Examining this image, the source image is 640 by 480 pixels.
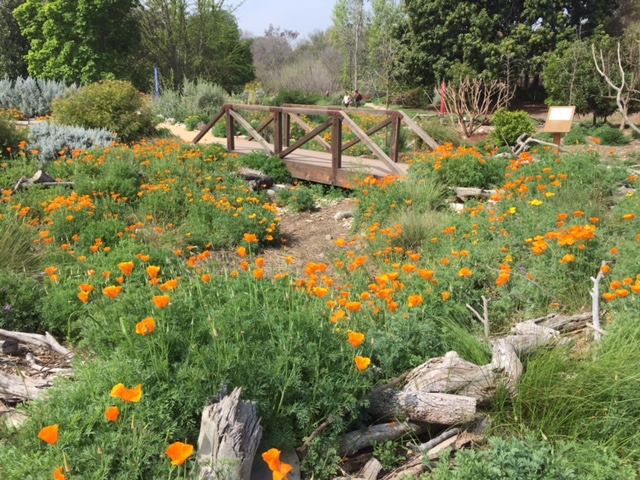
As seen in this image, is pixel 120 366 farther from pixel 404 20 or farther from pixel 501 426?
pixel 404 20

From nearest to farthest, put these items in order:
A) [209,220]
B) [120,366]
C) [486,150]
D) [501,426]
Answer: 1. [120,366]
2. [501,426]
3. [209,220]
4. [486,150]

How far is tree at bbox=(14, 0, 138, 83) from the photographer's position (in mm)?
24328

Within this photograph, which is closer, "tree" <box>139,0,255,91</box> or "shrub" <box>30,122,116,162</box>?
"shrub" <box>30,122,116,162</box>

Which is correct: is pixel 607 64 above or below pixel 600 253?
above

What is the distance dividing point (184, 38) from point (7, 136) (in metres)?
16.8

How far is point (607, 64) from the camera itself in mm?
15930

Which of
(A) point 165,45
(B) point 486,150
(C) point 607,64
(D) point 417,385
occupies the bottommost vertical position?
(D) point 417,385

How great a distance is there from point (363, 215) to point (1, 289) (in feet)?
13.2

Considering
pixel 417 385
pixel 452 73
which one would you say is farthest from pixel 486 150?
pixel 452 73

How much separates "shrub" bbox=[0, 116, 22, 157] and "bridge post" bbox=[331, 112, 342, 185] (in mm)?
5407

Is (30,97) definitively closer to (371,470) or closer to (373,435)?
(373,435)

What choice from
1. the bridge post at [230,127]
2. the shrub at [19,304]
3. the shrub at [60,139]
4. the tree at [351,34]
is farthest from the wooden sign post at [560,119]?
the tree at [351,34]

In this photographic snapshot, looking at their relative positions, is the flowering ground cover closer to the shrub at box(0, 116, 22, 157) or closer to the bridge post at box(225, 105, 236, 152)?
the shrub at box(0, 116, 22, 157)

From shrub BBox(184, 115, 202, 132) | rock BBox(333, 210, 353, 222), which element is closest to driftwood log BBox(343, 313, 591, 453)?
rock BBox(333, 210, 353, 222)
